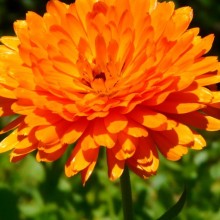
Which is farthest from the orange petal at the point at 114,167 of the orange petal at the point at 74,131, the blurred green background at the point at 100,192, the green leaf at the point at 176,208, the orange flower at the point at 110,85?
the blurred green background at the point at 100,192

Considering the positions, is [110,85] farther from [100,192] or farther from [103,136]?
[100,192]

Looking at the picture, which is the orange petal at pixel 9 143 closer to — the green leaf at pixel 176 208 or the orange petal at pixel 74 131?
the orange petal at pixel 74 131

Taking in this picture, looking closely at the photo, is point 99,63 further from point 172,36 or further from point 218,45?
point 218,45

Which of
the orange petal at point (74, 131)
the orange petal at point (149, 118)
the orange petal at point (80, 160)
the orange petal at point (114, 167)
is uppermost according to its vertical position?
the orange petal at point (74, 131)

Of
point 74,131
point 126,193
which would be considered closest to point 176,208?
point 126,193

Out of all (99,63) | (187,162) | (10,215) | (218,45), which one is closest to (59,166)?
(10,215)

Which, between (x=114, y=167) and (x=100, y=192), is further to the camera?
(x=100, y=192)
